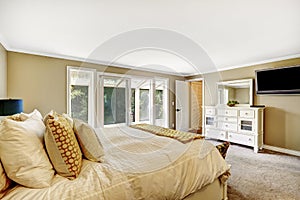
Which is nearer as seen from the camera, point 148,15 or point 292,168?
point 148,15

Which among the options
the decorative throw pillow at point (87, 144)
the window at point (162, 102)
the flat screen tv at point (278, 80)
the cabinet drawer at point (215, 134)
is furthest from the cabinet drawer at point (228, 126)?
the decorative throw pillow at point (87, 144)

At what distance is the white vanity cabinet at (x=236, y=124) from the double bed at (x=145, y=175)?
105 inches

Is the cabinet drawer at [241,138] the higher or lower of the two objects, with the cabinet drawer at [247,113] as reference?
lower

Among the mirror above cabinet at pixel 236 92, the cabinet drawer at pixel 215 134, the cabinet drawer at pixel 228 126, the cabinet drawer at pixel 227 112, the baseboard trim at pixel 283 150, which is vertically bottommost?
the baseboard trim at pixel 283 150

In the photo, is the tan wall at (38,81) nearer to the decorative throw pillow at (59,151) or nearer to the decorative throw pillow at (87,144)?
the decorative throw pillow at (87,144)

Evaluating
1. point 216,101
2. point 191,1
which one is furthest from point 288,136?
point 191,1

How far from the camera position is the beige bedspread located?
1.03 m

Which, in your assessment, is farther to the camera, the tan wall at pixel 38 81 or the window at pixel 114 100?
the window at pixel 114 100

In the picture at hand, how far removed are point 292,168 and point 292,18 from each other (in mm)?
2505

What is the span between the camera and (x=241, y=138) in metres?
4.27

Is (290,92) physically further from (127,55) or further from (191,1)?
(127,55)

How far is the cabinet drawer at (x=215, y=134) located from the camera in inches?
185

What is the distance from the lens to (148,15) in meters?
2.09

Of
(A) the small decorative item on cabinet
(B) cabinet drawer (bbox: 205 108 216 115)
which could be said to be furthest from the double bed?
(B) cabinet drawer (bbox: 205 108 216 115)
